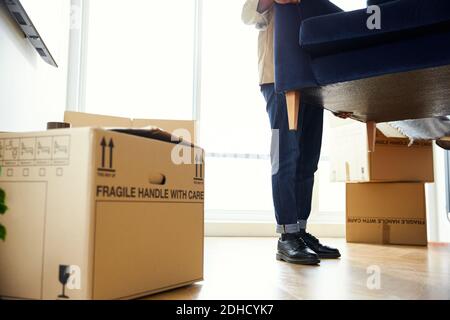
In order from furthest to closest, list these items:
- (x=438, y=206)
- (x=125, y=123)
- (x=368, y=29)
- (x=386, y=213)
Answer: (x=438, y=206) < (x=386, y=213) < (x=125, y=123) < (x=368, y=29)

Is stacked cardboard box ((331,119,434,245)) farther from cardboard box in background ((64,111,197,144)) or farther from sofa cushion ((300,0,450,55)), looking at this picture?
sofa cushion ((300,0,450,55))

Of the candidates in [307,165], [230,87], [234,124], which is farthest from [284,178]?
[230,87]

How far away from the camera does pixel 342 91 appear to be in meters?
1.20

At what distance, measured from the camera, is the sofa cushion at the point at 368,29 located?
0.97 meters

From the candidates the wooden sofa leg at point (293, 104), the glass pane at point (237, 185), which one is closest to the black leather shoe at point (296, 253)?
the wooden sofa leg at point (293, 104)

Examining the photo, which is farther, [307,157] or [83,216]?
[307,157]

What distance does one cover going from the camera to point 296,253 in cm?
138

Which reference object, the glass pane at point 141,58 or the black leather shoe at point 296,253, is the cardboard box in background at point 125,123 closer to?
the black leather shoe at point 296,253

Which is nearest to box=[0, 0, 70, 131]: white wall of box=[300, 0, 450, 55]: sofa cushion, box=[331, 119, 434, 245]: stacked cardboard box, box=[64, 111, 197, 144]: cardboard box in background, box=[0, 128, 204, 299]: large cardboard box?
box=[64, 111, 197, 144]: cardboard box in background

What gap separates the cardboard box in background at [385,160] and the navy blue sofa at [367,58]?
0.93 metres

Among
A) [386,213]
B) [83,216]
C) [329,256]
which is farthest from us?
[386,213]

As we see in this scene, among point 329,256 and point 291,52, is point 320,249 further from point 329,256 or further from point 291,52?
point 291,52

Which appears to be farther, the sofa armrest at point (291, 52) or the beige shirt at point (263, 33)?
the beige shirt at point (263, 33)

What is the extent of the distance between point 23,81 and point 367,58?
3.59ft
